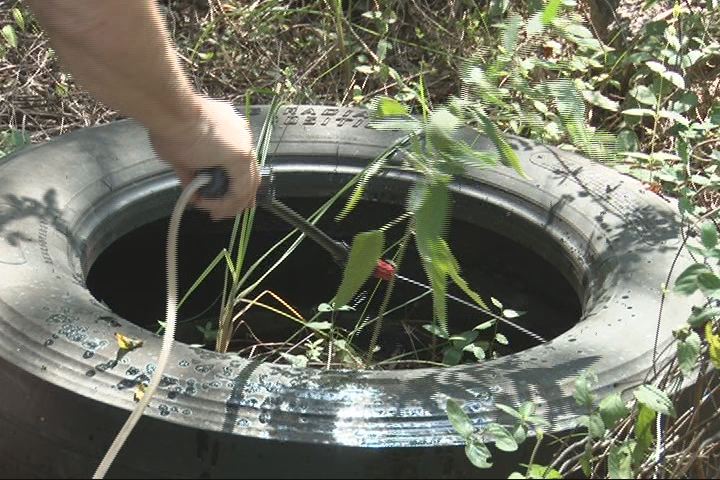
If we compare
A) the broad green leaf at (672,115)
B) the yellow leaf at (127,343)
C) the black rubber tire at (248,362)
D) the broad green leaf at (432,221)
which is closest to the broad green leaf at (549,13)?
the broad green leaf at (432,221)

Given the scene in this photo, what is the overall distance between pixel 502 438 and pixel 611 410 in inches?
6.9

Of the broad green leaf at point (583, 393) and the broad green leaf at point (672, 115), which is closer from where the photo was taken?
the broad green leaf at point (583, 393)

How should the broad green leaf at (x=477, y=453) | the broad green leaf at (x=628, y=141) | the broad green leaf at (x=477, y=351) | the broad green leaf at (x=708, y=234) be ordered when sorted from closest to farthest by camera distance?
the broad green leaf at (x=477, y=453) → the broad green leaf at (x=708, y=234) → the broad green leaf at (x=477, y=351) → the broad green leaf at (x=628, y=141)

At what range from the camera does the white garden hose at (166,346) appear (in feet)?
5.67

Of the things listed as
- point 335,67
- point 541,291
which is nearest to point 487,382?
point 541,291

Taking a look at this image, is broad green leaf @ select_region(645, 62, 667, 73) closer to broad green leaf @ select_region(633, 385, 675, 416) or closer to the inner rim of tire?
the inner rim of tire

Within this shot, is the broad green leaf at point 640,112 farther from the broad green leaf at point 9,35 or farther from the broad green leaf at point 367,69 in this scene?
the broad green leaf at point 9,35

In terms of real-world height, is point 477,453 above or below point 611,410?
below

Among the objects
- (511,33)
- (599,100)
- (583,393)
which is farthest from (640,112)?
(583,393)

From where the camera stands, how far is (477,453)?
1.74m

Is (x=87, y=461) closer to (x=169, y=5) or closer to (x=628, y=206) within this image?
(x=628, y=206)

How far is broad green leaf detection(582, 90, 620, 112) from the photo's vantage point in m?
3.85

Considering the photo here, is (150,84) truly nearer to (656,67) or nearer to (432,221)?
(432,221)

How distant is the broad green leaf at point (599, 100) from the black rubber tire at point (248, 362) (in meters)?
1.15
